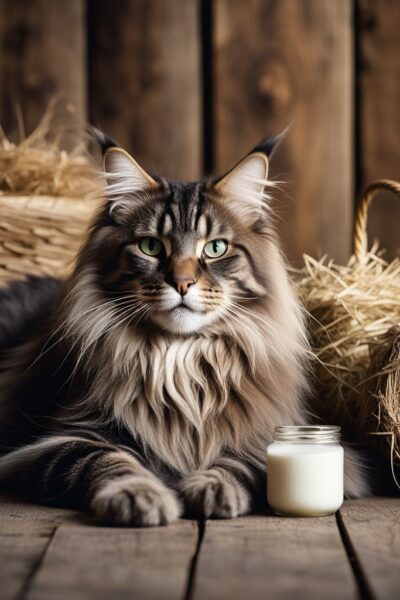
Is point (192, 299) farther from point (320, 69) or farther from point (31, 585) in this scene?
point (320, 69)

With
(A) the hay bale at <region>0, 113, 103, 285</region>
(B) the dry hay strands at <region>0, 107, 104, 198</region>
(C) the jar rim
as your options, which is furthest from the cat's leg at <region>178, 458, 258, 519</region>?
(B) the dry hay strands at <region>0, 107, 104, 198</region>

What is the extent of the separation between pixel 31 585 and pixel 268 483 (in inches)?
27.0

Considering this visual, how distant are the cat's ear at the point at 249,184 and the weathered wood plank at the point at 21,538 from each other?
2.78ft

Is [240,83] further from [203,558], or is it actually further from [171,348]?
[203,558]

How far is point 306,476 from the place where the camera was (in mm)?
1817

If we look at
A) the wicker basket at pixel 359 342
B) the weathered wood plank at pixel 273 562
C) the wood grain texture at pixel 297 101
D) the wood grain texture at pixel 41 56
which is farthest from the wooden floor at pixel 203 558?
the wood grain texture at pixel 41 56

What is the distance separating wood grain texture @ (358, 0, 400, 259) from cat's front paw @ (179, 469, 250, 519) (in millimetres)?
2008

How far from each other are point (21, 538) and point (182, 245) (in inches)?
29.7

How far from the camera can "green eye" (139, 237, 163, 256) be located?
2041 mm

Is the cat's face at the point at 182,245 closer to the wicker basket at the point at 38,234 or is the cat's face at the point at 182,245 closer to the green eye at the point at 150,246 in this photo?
the green eye at the point at 150,246

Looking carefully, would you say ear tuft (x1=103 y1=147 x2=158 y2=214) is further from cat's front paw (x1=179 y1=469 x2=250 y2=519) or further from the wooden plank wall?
the wooden plank wall

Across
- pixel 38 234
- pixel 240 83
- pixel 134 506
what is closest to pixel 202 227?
pixel 134 506

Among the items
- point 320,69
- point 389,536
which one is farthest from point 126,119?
point 389,536

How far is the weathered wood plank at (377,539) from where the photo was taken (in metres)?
1.35
